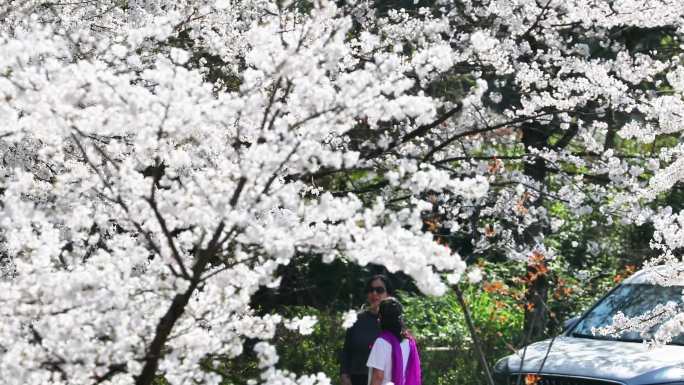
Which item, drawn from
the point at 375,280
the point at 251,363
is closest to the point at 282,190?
the point at 375,280

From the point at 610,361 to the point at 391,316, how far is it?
2.29 metres

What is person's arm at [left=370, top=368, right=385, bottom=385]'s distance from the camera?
21.0 feet

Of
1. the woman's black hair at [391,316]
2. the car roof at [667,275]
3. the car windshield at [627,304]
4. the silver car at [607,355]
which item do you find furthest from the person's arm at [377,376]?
the car windshield at [627,304]

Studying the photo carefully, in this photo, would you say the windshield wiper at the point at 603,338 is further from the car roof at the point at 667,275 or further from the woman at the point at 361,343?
the woman at the point at 361,343

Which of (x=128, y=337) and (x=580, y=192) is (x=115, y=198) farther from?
(x=580, y=192)

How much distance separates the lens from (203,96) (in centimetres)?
412

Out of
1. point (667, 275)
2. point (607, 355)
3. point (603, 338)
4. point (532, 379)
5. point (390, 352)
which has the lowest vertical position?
point (390, 352)

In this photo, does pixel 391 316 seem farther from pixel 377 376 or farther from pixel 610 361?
pixel 610 361

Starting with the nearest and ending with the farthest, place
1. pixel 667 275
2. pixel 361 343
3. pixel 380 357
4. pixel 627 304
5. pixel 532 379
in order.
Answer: pixel 380 357 → pixel 361 343 → pixel 532 379 → pixel 667 275 → pixel 627 304

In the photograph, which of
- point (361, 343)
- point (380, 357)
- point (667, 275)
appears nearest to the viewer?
point (380, 357)

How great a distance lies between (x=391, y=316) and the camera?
6.41 metres

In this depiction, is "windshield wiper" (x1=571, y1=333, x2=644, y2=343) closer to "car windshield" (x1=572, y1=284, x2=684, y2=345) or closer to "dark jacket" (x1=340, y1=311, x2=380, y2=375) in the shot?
"car windshield" (x1=572, y1=284, x2=684, y2=345)

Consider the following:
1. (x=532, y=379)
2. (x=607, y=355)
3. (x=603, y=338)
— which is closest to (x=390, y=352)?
(x=532, y=379)

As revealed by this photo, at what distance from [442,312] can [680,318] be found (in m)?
6.82
